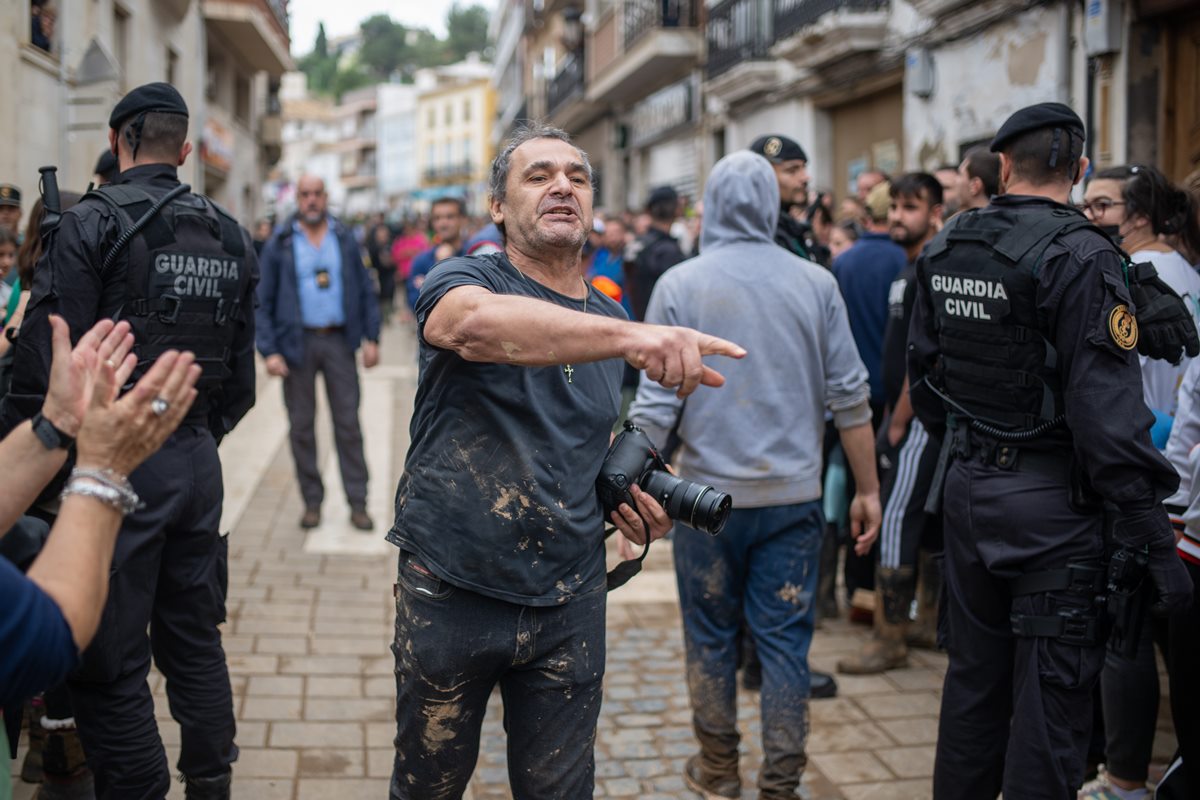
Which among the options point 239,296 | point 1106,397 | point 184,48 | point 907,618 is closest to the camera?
point 1106,397

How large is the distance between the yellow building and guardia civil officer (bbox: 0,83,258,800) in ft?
226

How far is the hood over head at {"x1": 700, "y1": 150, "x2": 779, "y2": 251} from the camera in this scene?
4070 millimetres

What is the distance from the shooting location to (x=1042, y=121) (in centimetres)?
332

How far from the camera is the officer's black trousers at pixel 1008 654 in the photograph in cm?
316

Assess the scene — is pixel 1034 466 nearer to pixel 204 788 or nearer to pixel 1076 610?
pixel 1076 610

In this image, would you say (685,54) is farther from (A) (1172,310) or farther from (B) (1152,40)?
(A) (1172,310)

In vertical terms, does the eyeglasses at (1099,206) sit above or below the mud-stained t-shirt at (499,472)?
above

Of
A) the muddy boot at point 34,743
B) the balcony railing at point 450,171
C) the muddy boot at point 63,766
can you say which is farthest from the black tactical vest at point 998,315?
the balcony railing at point 450,171

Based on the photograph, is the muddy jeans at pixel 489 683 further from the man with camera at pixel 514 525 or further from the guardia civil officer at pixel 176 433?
the guardia civil officer at pixel 176 433

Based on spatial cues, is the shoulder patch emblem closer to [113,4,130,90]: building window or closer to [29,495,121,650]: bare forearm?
[29,495,121,650]: bare forearm

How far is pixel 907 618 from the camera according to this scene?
17.8 feet

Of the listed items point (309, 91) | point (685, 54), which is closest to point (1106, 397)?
point (685, 54)

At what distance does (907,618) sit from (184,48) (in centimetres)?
1674

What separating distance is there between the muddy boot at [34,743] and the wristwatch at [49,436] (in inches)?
92.7
